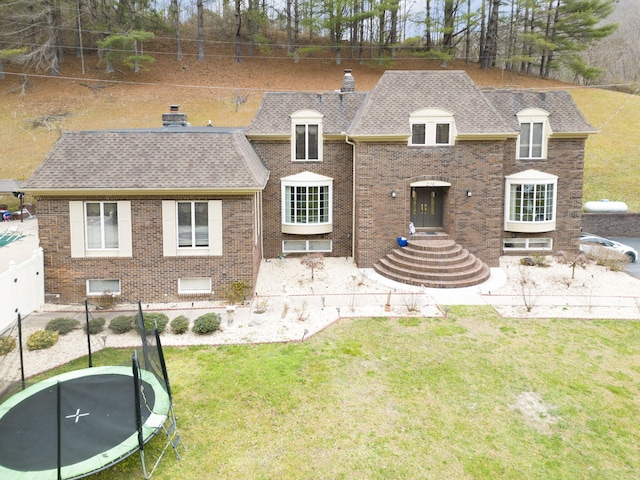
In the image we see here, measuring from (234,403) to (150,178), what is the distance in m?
7.81

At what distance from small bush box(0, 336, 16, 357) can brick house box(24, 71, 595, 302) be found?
5.43 metres

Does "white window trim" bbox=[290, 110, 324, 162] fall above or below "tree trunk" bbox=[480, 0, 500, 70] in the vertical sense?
below

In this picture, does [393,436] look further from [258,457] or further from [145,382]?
[145,382]

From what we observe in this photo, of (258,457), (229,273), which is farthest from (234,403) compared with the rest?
(229,273)

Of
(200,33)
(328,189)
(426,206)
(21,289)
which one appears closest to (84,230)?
(21,289)

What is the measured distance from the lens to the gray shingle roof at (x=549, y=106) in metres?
19.1

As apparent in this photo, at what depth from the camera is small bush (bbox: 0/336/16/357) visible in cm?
790

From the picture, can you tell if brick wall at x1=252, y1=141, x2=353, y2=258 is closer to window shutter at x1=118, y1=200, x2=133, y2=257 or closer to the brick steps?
the brick steps

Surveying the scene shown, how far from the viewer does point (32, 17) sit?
38.0 metres

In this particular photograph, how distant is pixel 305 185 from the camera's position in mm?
18656

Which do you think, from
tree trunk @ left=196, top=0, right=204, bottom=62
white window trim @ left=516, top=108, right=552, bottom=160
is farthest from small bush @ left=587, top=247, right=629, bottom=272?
tree trunk @ left=196, top=0, right=204, bottom=62

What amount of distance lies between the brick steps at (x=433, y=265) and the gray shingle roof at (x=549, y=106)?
6485 millimetres

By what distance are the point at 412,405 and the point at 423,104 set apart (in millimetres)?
12401

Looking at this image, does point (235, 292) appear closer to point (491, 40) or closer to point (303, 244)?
point (303, 244)
